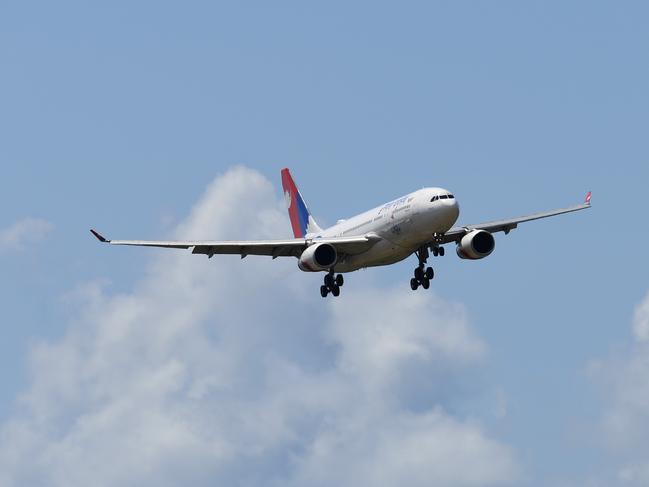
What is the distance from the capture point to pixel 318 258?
311 ft

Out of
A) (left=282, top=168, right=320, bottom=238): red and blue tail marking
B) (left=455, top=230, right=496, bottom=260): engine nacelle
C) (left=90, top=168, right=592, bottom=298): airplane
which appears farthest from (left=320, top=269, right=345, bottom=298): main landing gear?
(left=282, top=168, right=320, bottom=238): red and blue tail marking

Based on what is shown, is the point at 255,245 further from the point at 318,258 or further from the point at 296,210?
the point at 296,210

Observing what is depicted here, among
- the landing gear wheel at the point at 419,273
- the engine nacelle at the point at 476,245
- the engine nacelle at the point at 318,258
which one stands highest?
the engine nacelle at the point at 476,245

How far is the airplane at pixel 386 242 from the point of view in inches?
3521

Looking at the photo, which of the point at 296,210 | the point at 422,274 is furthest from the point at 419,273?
the point at 296,210

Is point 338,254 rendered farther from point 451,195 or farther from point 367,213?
point 451,195

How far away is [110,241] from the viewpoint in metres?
92.4

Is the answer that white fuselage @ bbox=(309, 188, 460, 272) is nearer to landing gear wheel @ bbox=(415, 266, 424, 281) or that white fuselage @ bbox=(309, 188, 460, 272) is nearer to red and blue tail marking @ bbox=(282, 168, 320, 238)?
landing gear wheel @ bbox=(415, 266, 424, 281)

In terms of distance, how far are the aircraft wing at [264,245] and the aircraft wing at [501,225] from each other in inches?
187

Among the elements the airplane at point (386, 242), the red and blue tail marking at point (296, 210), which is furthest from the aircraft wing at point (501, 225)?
the red and blue tail marking at point (296, 210)

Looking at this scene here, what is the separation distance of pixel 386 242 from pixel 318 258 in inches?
170

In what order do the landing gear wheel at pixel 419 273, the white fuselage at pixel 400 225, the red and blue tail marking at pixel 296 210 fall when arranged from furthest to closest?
the red and blue tail marking at pixel 296 210, the landing gear wheel at pixel 419 273, the white fuselage at pixel 400 225

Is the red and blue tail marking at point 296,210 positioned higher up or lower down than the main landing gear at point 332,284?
higher up

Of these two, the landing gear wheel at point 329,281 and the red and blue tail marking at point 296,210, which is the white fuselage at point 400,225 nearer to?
the landing gear wheel at point 329,281
